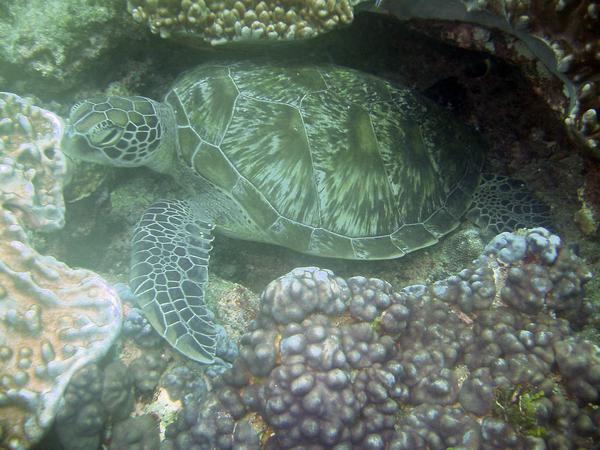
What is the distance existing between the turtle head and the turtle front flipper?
46cm

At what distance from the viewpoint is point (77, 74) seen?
284 centimetres

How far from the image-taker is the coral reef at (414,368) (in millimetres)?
1791

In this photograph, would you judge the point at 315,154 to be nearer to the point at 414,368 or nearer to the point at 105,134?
the point at 105,134

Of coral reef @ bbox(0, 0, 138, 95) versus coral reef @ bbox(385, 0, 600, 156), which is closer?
coral reef @ bbox(385, 0, 600, 156)

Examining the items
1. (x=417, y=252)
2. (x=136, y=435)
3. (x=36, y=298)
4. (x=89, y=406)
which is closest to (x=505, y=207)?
(x=417, y=252)

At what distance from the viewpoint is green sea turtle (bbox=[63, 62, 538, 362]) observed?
2.83 m

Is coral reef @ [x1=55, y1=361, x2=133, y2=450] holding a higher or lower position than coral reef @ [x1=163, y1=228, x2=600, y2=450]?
lower

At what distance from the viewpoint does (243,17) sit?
2.63m

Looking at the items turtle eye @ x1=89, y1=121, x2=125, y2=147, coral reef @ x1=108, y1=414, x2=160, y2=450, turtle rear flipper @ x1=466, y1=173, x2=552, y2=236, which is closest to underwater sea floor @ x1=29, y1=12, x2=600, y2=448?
turtle rear flipper @ x1=466, y1=173, x2=552, y2=236

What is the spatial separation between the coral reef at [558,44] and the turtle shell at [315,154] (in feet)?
2.96

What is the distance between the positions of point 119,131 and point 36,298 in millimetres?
1320

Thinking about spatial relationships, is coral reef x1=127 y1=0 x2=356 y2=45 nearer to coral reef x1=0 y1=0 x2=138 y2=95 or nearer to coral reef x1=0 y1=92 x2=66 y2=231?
coral reef x1=0 y1=0 x2=138 y2=95

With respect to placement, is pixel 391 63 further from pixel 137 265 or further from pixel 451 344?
pixel 137 265

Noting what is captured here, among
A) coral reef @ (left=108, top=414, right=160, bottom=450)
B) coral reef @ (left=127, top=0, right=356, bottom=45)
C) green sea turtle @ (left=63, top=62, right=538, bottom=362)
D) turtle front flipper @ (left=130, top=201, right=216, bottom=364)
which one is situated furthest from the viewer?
green sea turtle @ (left=63, top=62, right=538, bottom=362)
